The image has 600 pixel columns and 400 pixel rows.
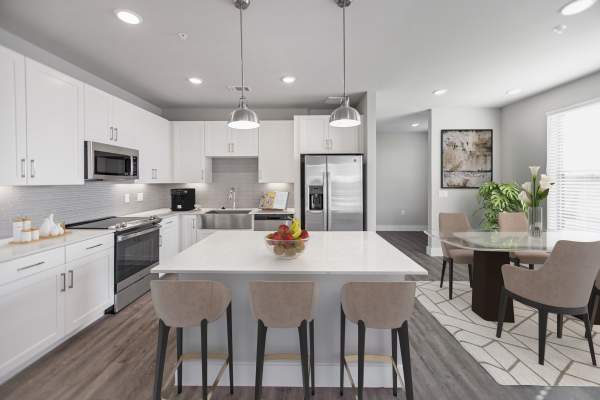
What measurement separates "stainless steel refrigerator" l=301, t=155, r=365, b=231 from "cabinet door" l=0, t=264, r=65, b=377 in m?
2.98

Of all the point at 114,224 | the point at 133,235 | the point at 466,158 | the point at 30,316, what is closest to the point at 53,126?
the point at 114,224

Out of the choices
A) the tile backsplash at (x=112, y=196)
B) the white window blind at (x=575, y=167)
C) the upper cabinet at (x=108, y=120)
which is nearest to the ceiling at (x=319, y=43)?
the upper cabinet at (x=108, y=120)

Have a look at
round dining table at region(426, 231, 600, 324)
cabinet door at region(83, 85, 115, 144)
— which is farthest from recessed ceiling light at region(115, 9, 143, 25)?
round dining table at region(426, 231, 600, 324)

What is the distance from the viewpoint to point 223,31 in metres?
2.64

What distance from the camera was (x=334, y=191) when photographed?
4.38 m

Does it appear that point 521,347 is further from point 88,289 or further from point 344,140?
point 88,289

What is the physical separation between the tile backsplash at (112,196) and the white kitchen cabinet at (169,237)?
60 centimetres

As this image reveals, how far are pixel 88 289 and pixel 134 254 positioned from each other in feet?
2.30

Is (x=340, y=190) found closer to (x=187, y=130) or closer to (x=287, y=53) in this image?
(x=287, y=53)

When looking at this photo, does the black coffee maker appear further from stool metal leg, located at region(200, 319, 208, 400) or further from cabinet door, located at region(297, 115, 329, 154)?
stool metal leg, located at region(200, 319, 208, 400)

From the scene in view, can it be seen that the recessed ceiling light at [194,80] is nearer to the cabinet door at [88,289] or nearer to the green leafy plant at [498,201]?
the cabinet door at [88,289]

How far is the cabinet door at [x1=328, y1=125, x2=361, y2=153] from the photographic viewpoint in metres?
4.68

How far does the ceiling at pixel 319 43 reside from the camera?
2.33 meters

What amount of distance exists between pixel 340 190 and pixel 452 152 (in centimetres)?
252
